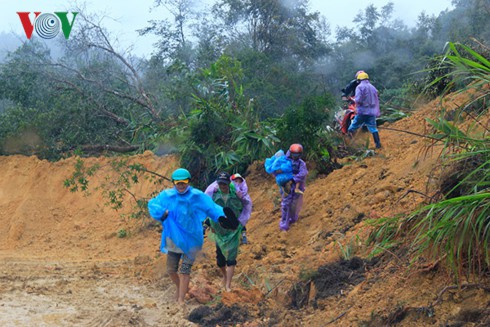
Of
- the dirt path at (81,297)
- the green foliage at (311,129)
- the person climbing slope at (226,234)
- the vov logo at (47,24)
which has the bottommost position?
the dirt path at (81,297)

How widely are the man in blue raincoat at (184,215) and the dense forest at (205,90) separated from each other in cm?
231

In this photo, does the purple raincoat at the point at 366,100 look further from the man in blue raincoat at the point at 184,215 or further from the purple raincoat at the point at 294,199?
the man in blue raincoat at the point at 184,215

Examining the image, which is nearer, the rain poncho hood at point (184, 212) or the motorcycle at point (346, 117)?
the rain poncho hood at point (184, 212)

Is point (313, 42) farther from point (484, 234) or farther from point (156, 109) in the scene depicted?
point (484, 234)

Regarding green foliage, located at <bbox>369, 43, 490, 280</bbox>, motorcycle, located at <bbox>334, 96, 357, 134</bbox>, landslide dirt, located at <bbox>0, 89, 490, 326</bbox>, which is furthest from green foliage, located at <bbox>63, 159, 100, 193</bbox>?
green foliage, located at <bbox>369, 43, 490, 280</bbox>

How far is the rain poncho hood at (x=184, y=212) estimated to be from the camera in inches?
273

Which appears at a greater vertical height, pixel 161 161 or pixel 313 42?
pixel 313 42

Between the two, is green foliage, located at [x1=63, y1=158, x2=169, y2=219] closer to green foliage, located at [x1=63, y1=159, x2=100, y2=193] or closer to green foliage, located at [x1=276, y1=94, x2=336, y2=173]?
green foliage, located at [x1=63, y1=159, x2=100, y2=193]

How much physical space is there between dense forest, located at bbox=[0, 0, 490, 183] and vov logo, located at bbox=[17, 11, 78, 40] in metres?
0.39

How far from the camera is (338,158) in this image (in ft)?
Answer: 39.5

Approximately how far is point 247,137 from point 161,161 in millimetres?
3361

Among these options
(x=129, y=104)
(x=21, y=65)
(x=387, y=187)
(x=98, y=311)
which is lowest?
(x=98, y=311)

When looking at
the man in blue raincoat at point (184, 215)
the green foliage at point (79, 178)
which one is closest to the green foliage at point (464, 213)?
the man in blue raincoat at point (184, 215)

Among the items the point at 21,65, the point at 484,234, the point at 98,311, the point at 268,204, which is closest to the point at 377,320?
the point at 484,234
